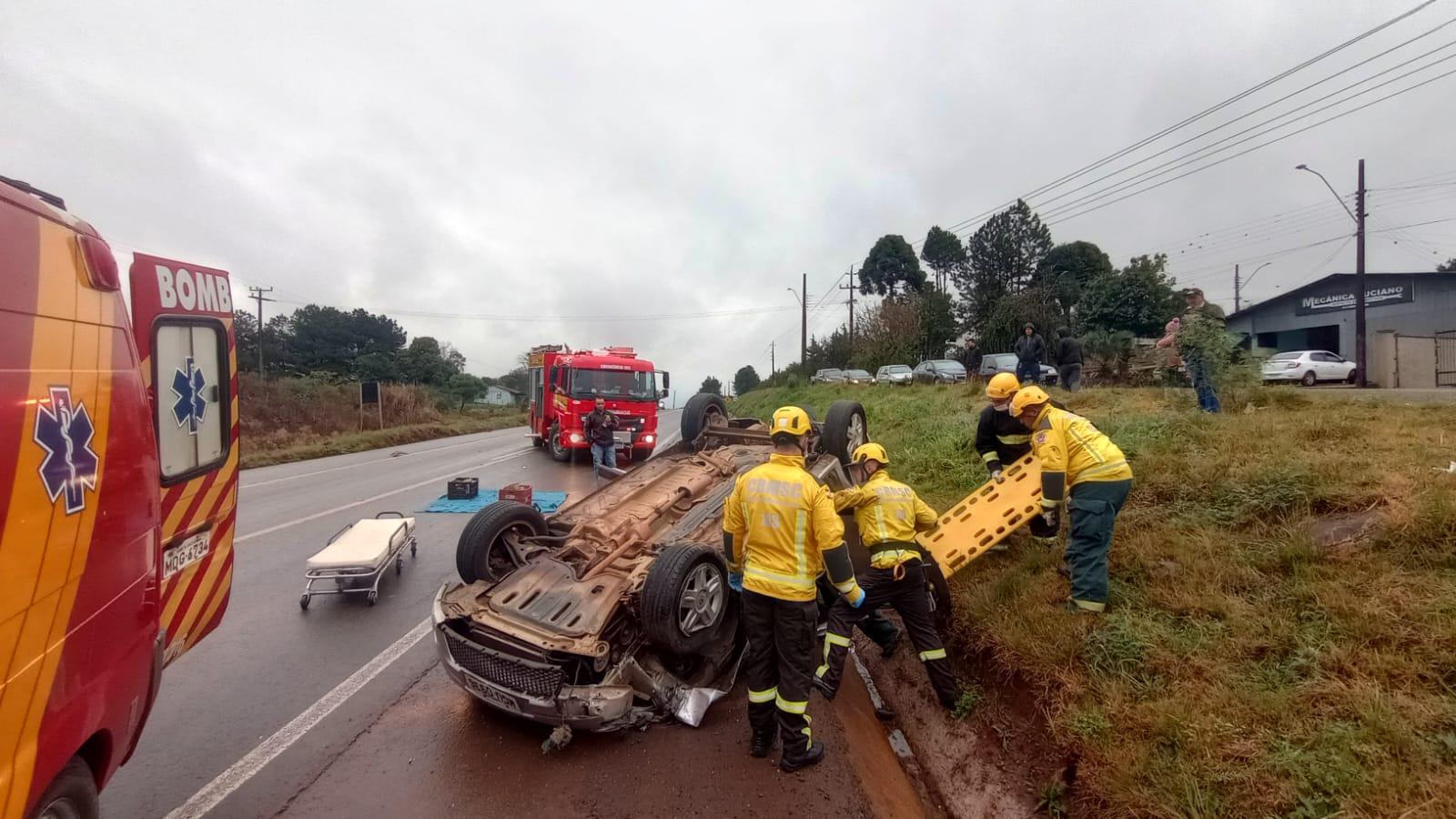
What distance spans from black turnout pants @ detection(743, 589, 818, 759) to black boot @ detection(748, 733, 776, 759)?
2cm

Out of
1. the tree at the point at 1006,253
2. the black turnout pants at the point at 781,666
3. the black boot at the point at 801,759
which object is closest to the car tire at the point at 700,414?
the black turnout pants at the point at 781,666

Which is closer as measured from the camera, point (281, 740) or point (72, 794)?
point (72, 794)

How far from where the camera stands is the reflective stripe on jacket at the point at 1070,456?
13.6 ft

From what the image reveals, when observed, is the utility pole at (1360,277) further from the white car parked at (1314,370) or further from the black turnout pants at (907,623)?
the black turnout pants at (907,623)

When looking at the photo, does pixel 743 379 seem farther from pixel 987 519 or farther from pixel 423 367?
pixel 987 519

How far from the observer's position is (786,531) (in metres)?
3.57

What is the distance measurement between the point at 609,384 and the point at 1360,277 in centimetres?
2126

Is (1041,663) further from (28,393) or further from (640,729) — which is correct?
(28,393)

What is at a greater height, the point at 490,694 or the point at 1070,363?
the point at 1070,363

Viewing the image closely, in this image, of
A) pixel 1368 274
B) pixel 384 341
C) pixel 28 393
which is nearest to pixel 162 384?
pixel 28 393

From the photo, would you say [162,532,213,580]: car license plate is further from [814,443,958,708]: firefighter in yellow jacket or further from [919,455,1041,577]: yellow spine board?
[919,455,1041,577]: yellow spine board

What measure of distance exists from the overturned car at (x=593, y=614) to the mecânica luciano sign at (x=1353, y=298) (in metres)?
31.0

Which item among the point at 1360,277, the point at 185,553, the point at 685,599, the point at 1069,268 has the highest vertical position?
the point at 1069,268

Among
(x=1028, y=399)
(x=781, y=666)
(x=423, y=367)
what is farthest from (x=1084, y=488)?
(x=423, y=367)
